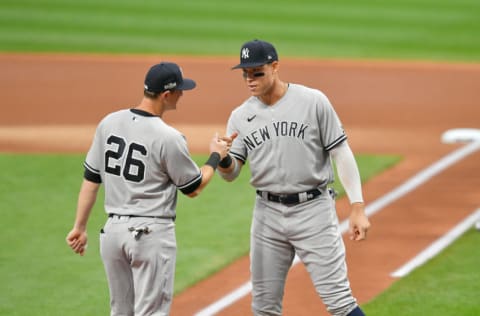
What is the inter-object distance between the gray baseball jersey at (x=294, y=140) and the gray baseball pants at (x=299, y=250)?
15cm

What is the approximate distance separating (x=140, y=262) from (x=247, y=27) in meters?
21.8

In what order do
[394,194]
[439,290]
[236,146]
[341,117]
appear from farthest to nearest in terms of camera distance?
[341,117] < [394,194] < [439,290] < [236,146]

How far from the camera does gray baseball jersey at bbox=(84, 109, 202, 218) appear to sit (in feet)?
21.3

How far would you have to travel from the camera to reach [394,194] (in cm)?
1270

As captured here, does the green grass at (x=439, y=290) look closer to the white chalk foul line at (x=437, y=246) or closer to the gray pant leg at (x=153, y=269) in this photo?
the white chalk foul line at (x=437, y=246)

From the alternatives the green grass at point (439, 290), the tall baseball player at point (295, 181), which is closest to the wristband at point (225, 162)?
the tall baseball player at point (295, 181)

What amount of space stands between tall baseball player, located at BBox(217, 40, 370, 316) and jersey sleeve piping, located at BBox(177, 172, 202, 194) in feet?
1.45

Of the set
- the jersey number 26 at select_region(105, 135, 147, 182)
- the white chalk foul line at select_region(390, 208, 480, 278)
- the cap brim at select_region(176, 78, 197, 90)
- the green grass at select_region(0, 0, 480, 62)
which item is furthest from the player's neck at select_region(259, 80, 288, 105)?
the green grass at select_region(0, 0, 480, 62)

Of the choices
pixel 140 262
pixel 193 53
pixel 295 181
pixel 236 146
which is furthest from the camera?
pixel 193 53

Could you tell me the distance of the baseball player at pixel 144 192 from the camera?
649cm

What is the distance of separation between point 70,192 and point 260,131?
241 inches

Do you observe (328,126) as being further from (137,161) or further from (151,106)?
(137,161)

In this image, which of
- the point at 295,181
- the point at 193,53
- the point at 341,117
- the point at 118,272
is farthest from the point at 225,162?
the point at 193,53

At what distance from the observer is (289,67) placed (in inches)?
885
